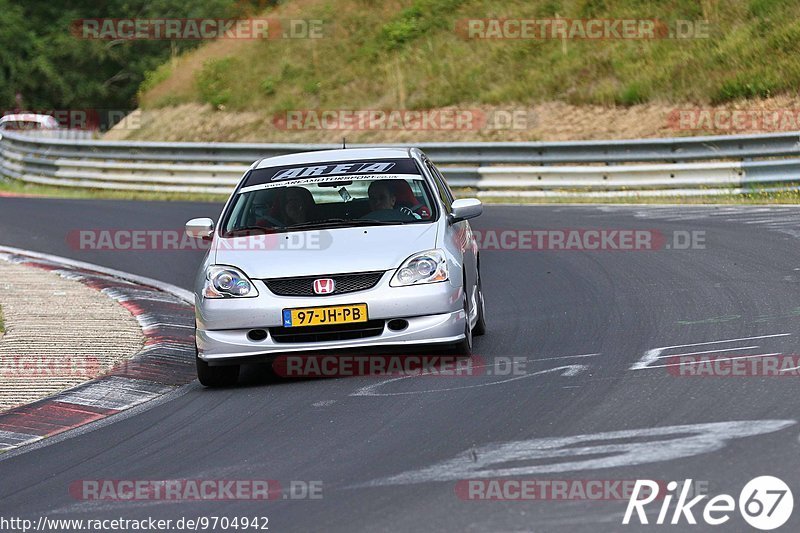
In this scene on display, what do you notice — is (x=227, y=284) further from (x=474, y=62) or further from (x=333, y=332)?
(x=474, y=62)

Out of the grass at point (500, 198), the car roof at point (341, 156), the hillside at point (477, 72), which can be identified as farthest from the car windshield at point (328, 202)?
the hillside at point (477, 72)

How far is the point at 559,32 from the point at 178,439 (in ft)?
83.7

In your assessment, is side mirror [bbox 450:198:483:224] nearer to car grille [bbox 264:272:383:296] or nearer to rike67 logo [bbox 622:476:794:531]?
car grille [bbox 264:272:383:296]

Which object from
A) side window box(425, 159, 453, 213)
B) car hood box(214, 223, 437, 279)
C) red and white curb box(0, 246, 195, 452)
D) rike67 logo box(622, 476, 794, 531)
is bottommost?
red and white curb box(0, 246, 195, 452)

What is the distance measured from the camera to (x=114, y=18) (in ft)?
213

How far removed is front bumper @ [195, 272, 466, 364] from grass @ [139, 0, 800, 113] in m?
17.7

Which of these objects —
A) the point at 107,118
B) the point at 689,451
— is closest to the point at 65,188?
the point at 689,451

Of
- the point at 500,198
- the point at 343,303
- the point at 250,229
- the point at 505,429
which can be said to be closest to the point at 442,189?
the point at 250,229

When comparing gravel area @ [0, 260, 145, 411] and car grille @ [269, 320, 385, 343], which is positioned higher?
car grille @ [269, 320, 385, 343]

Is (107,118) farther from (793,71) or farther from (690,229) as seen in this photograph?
(690,229)

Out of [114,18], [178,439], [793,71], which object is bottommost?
[178,439]

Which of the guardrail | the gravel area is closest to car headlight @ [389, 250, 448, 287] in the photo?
the gravel area

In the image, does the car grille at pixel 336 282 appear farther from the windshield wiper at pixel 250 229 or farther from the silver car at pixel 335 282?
the windshield wiper at pixel 250 229

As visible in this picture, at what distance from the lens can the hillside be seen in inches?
1038
